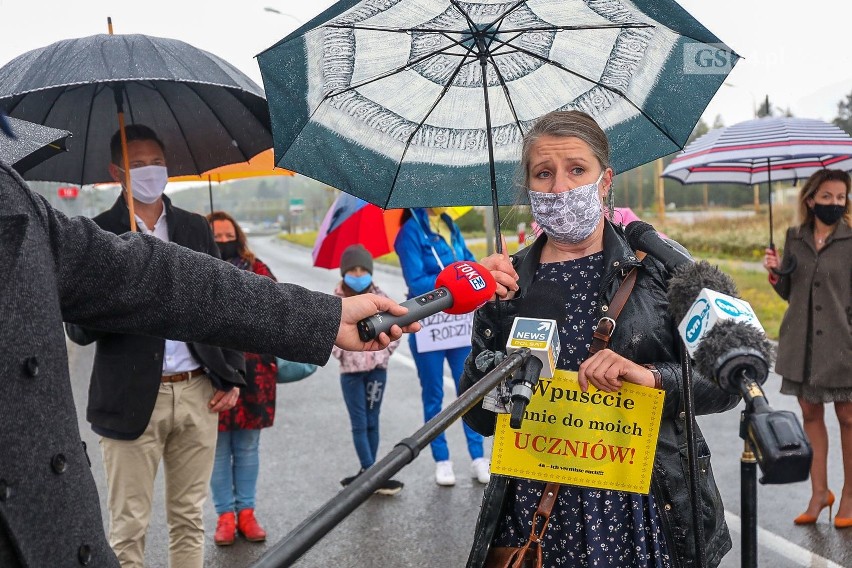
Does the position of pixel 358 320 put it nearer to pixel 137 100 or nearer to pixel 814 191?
pixel 137 100

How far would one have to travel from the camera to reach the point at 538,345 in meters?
2.08

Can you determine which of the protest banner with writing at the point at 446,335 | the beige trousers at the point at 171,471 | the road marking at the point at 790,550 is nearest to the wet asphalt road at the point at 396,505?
the road marking at the point at 790,550

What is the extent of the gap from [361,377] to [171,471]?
2.12 meters

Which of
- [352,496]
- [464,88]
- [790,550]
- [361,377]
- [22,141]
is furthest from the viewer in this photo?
[361,377]

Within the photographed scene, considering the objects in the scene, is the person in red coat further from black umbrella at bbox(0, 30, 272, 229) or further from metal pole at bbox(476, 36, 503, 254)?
metal pole at bbox(476, 36, 503, 254)

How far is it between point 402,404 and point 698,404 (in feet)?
19.7

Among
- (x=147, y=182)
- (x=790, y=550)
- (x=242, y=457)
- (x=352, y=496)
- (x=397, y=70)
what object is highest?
(x=397, y=70)

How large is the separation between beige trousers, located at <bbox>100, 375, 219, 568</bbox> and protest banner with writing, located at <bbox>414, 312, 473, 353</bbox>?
204cm

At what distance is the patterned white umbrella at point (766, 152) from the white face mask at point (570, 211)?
3.65 meters

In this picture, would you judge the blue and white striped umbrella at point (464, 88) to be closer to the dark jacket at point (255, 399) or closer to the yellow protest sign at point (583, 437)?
the yellow protest sign at point (583, 437)

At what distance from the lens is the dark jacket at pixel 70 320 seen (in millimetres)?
1420

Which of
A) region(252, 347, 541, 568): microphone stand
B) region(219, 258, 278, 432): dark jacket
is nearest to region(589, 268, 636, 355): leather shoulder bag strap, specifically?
region(252, 347, 541, 568): microphone stand

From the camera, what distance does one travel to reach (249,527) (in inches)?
202

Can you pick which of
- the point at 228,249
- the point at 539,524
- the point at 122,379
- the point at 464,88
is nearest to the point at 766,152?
the point at 464,88
